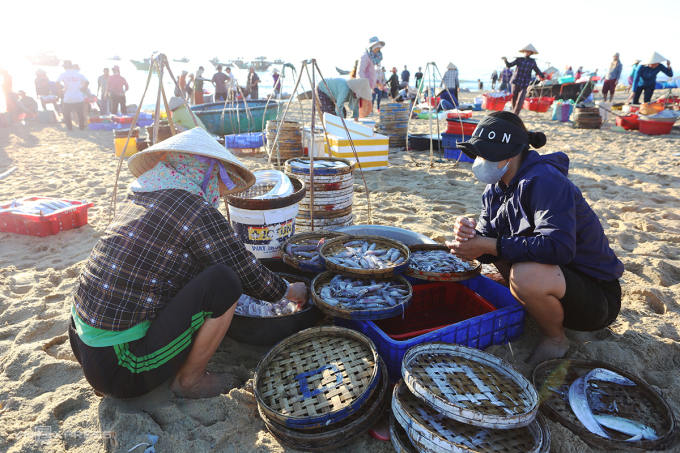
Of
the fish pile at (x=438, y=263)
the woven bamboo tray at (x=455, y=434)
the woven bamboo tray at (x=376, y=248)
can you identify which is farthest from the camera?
the fish pile at (x=438, y=263)

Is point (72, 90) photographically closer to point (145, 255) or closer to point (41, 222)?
point (41, 222)

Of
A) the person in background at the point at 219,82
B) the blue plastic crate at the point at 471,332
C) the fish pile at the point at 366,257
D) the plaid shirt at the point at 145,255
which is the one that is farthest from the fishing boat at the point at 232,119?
the blue plastic crate at the point at 471,332

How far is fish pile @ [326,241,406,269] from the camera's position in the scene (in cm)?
279

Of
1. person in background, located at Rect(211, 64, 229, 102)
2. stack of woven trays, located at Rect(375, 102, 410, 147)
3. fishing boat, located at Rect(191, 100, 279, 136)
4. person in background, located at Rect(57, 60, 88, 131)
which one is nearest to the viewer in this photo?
stack of woven trays, located at Rect(375, 102, 410, 147)

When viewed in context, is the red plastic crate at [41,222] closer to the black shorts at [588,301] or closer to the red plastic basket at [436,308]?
the red plastic basket at [436,308]

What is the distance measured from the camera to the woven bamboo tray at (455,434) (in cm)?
163

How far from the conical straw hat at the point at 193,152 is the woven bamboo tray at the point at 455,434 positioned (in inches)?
63.6

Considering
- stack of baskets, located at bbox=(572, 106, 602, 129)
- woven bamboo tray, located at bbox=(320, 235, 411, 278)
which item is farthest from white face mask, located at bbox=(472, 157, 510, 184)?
stack of baskets, located at bbox=(572, 106, 602, 129)

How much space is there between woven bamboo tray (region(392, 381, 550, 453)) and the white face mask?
1.44m

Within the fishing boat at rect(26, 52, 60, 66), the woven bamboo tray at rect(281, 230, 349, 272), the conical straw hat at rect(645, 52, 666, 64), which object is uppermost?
the fishing boat at rect(26, 52, 60, 66)

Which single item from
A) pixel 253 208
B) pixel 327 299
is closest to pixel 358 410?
pixel 327 299

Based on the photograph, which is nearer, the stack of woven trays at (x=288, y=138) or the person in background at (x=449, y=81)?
the stack of woven trays at (x=288, y=138)

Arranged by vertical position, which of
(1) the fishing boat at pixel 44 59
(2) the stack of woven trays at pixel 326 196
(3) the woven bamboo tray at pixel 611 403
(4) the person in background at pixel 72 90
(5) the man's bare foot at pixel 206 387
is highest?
(1) the fishing boat at pixel 44 59

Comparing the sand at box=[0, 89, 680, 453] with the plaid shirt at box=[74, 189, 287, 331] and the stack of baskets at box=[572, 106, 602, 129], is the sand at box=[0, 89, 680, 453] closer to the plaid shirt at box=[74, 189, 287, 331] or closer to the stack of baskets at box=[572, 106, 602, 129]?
the plaid shirt at box=[74, 189, 287, 331]
